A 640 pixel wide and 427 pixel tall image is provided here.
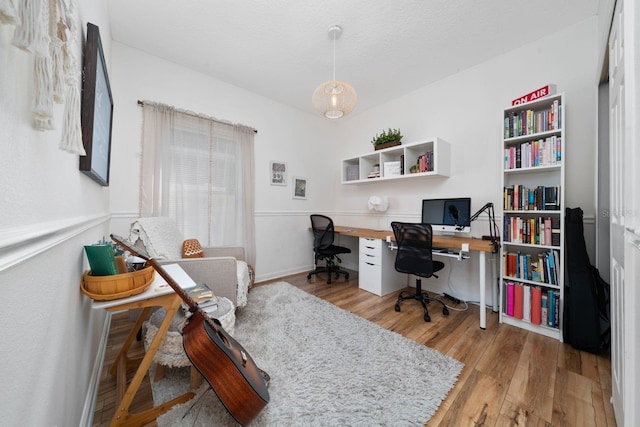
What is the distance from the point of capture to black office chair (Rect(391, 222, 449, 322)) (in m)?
2.30

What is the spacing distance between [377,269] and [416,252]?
0.69 metres

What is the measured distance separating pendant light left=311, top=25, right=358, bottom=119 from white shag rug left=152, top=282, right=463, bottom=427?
208cm

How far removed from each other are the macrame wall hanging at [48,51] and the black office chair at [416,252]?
7.86 feet

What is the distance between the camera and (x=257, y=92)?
3.41m

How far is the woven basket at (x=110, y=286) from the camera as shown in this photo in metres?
0.99

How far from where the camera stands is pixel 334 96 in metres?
2.21

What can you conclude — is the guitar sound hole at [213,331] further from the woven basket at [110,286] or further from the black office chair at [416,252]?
the black office chair at [416,252]

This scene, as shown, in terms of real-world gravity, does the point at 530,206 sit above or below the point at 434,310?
above

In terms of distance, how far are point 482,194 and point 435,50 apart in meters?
1.69

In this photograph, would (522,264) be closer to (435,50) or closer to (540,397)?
(540,397)

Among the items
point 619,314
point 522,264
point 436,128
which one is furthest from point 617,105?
point 436,128

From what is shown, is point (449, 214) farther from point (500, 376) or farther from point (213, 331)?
point (213, 331)

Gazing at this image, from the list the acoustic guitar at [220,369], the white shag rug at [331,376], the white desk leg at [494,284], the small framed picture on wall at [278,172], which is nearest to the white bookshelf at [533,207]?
the white desk leg at [494,284]

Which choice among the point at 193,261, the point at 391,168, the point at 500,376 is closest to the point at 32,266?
the point at 193,261
